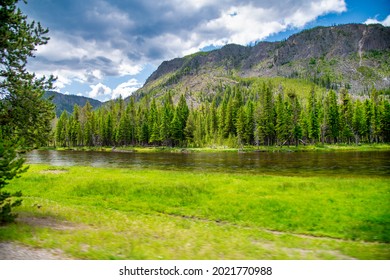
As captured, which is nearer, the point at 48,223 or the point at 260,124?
the point at 48,223

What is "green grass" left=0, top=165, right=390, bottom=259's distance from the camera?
11430mm

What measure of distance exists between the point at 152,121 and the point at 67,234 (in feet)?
368

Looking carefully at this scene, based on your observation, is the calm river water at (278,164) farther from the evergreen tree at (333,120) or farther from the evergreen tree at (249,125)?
the evergreen tree at (333,120)

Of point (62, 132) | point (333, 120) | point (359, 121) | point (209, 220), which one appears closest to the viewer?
point (209, 220)

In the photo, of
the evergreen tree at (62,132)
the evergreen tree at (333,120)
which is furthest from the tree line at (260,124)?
the evergreen tree at (62,132)

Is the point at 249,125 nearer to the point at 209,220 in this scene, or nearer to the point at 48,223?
the point at 209,220

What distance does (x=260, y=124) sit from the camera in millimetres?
101375

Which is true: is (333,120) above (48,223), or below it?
above

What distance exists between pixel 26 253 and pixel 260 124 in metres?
96.8

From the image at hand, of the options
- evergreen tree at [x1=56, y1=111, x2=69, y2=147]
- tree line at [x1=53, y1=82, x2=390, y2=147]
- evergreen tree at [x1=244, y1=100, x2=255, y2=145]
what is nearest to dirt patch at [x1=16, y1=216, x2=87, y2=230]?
tree line at [x1=53, y1=82, x2=390, y2=147]

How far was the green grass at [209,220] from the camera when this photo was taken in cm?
1143

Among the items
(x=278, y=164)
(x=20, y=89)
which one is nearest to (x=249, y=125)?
(x=278, y=164)

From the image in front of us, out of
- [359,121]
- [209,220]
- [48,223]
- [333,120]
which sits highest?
[333,120]

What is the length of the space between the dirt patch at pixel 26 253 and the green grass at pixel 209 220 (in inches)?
16.8
